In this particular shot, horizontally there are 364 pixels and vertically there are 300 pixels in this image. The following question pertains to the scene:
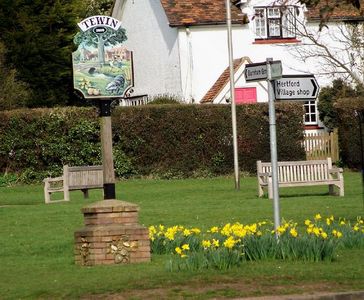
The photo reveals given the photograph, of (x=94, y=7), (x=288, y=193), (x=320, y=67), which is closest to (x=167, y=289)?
(x=288, y=193)

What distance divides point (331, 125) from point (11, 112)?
1378cm

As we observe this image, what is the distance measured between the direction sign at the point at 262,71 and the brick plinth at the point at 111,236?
2.53m

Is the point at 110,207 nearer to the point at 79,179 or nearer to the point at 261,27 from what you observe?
the point at 79,179

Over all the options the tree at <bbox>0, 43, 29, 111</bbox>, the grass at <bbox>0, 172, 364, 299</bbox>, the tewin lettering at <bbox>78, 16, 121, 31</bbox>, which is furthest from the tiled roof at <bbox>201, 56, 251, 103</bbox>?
the tewin lettering at <bbox>78, 16, 121, 31</bbox>

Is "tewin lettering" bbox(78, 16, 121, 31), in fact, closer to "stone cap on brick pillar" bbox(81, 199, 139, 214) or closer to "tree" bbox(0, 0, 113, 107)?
"stone cap on brick pillar" bbox(81, 199, 139, 214)

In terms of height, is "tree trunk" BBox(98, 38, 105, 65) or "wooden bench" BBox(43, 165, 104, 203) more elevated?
"tree trunk" BBox(98, 38, 105, 65)

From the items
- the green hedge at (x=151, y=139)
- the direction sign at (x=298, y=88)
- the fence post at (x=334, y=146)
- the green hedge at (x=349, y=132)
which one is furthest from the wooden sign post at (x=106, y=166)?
the fence post at (x=334, y=146)

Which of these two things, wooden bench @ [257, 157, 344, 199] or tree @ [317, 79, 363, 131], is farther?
tree @ [317, 79, 363, 131]

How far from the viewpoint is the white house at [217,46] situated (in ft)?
157

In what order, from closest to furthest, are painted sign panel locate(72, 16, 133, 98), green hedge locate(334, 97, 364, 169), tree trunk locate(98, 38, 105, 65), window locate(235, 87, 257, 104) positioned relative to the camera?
painted sign panel locate(72, 16, 133, 98) < tree trunk locate(98, 38, 105, 65) < green hedge locate(334, 97, 364, 169) < window locate(235, 87, 257, 104)

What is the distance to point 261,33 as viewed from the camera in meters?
49.7

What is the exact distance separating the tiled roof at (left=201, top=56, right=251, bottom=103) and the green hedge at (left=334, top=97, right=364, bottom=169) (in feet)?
17.7

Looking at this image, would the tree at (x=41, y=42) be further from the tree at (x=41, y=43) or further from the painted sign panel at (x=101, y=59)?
the painted sign panel at (x=101, y=59)

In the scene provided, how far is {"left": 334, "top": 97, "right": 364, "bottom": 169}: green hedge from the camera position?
42312 millimetres
